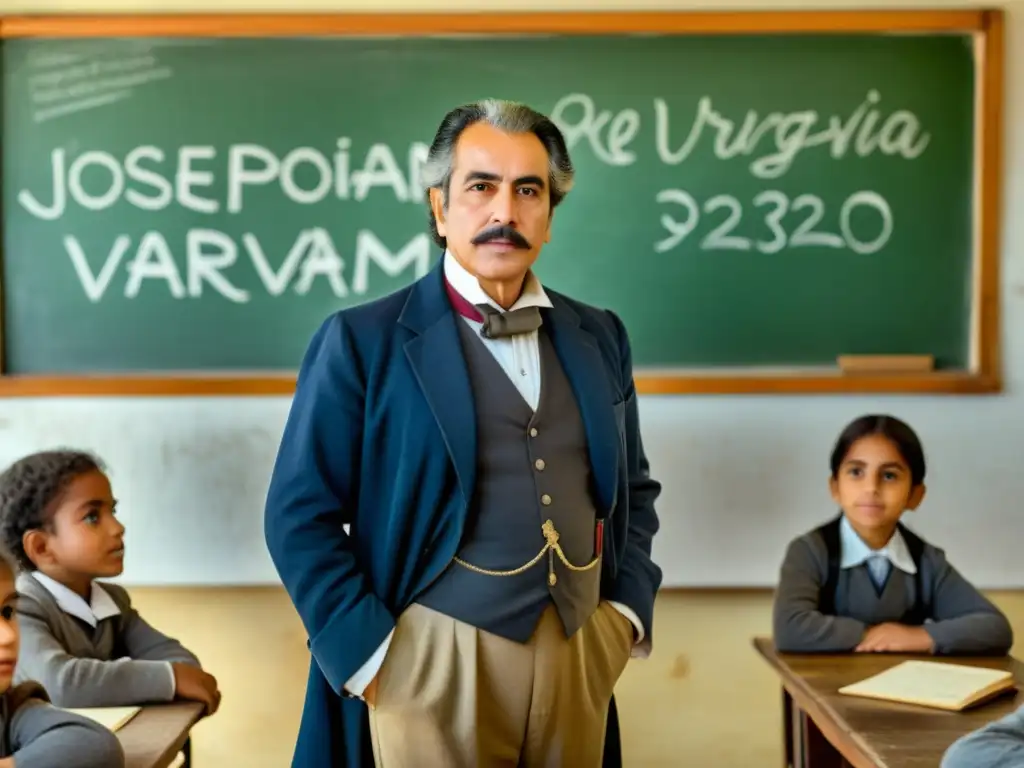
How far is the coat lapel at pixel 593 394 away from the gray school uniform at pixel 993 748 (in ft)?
1.87

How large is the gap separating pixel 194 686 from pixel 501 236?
960mm

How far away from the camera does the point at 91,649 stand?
2.16 metres

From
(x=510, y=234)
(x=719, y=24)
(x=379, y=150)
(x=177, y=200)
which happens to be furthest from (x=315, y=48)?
(x=510, y=234)

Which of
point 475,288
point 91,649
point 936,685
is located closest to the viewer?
point 475,288

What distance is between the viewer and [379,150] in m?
2.68

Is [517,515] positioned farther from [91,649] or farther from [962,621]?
[962,621]

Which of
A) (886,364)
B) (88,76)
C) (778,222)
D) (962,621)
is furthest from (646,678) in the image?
(88,76)

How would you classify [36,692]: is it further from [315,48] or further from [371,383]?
[315,48]

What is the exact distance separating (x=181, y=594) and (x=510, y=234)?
1.45 m

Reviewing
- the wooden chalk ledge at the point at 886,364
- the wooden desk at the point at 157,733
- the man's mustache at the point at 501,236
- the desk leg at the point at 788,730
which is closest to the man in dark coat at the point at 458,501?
the man's mustache at the point at 501,236

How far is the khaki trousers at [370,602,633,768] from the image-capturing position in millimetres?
1646

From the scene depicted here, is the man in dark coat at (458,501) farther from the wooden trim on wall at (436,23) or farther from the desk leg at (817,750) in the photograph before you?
the wooden trim on wall at (436,23)

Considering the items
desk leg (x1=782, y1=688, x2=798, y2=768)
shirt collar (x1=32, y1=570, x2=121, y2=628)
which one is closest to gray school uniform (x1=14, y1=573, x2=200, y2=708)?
shirt collar (x1=32, y1=570, x2=121, y2=628)

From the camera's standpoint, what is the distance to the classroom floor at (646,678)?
2727mm
